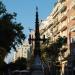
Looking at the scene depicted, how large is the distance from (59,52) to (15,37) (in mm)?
31839

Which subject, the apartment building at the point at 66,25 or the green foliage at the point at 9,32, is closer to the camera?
the green foliage at the point at 9,32

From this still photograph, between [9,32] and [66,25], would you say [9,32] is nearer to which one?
[9,32]

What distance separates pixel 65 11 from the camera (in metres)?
88.2

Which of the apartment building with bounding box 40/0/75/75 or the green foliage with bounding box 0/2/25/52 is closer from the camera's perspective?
the green foliage with bounding box 0/2/25/52

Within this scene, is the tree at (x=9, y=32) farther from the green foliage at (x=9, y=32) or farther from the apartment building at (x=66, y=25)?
the apartment building at (x=66, y=25)

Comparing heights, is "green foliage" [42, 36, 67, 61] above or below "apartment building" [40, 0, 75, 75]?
below

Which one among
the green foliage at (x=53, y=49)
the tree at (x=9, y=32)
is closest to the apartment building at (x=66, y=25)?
the green foliage at (x=53, y=49)

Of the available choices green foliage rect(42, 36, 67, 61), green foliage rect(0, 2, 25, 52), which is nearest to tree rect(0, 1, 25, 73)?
green foliage rect(0, 2, 25, 52)

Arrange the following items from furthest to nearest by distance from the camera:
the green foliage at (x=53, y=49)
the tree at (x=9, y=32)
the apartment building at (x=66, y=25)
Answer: the apartment building at (x=66, y=25), the green foliage at (x=53, y=49), the tree at (x=9, y=32)

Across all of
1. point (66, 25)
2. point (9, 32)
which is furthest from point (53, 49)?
point (9, 32)

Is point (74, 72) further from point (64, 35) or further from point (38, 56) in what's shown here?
point (38, 56)

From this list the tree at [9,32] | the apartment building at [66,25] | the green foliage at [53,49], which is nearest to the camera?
the tree at [9,32]

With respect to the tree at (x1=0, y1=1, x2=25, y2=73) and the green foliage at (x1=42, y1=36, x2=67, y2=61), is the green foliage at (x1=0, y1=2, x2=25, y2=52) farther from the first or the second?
the green foliage at (x1=42, y1=36, x2=67, y2=61)

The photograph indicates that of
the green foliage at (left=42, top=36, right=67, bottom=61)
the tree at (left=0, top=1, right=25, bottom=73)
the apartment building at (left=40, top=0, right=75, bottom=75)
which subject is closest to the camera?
the tree at (left=0, top=1, right=25, bottom=73)
